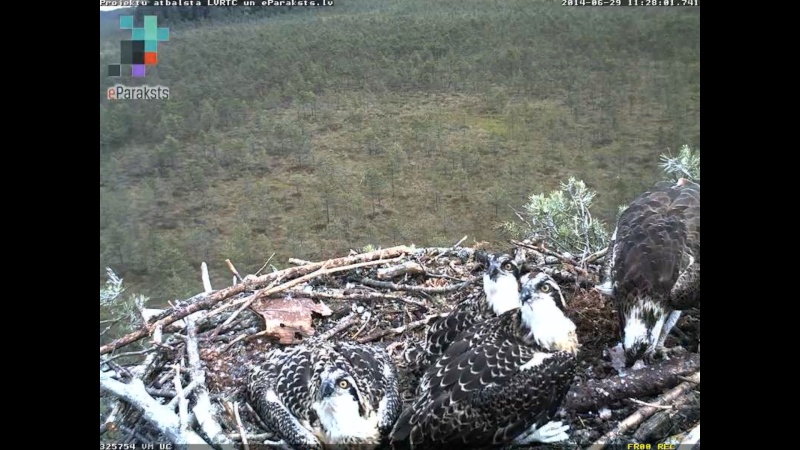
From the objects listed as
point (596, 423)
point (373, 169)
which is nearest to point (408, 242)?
point (373, 169)

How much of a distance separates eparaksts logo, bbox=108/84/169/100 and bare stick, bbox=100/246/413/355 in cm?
119

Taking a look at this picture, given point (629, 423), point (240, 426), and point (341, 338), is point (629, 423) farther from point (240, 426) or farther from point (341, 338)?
point (240, 426)

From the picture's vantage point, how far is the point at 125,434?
3838 mm

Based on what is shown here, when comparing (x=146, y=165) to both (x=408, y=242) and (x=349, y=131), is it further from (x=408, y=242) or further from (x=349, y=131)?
(x=408, y=242)

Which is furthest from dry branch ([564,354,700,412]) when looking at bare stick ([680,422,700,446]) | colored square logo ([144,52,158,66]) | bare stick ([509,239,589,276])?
colored square logo ([144,52,158,66])

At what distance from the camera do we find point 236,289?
4133 mm

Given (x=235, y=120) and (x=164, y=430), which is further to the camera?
(x=235, y=120)

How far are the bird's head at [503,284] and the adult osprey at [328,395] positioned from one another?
661 millimetres

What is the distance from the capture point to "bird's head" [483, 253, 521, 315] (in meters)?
3.77

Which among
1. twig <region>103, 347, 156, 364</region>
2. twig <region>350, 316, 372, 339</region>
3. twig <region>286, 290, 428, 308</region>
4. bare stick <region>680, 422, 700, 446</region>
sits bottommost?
bare stick <region>680, 422, 700, 446</region>

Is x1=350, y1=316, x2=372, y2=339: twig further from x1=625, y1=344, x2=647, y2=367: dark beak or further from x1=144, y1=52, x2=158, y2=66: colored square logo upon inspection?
x1=144, y1=52, x2=158, y2=66: colored square logo

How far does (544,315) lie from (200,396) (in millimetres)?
1821

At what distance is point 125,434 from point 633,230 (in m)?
3.05

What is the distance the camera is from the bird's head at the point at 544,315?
11.5ft
